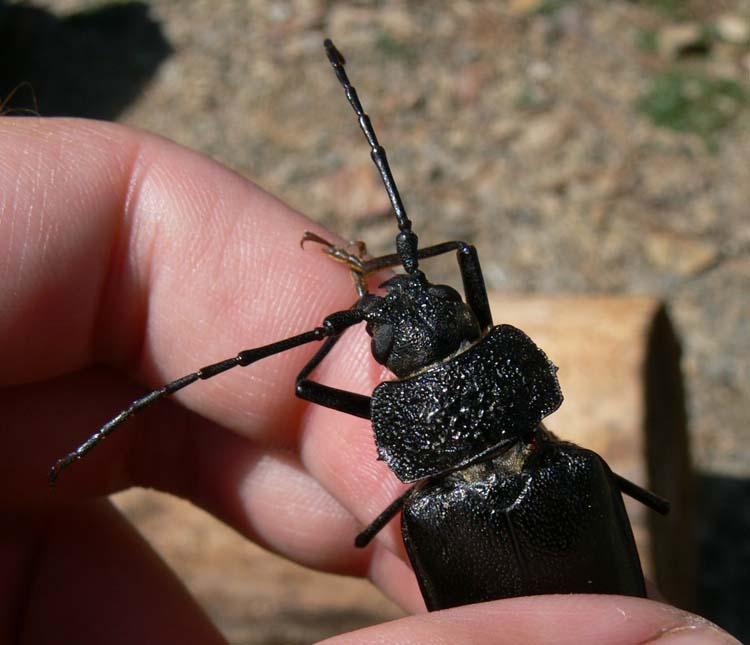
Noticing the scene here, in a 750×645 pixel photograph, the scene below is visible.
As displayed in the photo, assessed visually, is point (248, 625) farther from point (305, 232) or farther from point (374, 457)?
point (305, 232)

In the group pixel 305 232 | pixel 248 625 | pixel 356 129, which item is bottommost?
pixel 248 625

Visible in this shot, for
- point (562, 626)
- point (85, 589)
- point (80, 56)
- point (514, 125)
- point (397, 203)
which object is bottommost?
point (85, 589)

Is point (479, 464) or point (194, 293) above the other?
point (194, 293)

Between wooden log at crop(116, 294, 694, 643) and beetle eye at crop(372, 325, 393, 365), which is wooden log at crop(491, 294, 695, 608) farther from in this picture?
beetle eye at crop(372, 325, 393, 365)

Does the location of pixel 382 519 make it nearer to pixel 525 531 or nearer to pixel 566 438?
pixel 525 531

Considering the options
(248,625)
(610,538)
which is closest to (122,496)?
(248,625)

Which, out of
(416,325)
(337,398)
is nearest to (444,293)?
(416,325)

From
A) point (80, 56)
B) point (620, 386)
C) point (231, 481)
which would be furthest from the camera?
point (80, 56)
